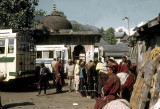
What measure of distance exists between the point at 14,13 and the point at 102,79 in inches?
755

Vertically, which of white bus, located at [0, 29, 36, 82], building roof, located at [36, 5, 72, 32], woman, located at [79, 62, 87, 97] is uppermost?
building roof, located at [36, 5, 72, 32]

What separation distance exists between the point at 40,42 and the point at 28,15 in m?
4.96

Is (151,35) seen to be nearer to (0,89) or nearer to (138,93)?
(138,93)

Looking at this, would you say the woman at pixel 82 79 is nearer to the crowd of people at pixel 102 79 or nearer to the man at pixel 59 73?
the crowd of people at pixel 102 79

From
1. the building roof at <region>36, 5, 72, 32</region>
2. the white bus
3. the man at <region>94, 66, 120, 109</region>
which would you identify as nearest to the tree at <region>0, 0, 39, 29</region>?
the building roof at <region>36, 5, 72, 32</region>

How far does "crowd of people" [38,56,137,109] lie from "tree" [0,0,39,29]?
14.3 meters

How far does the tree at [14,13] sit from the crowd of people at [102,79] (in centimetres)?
1432

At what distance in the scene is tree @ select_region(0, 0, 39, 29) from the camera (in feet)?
85.8

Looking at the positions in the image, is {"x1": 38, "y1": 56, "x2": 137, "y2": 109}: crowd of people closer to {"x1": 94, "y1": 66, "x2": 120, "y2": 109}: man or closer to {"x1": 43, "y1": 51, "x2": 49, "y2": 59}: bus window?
{"x1": 94, "y1": 66, "x2": 120, "y2": 109}: man

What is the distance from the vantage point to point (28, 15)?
28297 millimetres

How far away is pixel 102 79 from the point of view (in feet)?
35.2

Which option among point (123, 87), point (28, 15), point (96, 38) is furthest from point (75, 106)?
point (28, 15)

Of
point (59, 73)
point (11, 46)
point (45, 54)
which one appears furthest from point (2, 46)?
point (45, 54)

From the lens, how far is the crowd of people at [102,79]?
21.5 feet
